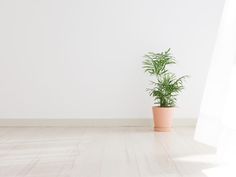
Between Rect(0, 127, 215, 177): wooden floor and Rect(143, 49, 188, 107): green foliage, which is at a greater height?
Rect(143, 49, 188, 107): green foliage

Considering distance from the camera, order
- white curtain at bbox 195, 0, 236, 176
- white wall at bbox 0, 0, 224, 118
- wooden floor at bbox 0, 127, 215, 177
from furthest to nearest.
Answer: white wall at bbox 0, 0, 224, 118
white curtain at bbox 195, 0, 236, 176
wooden floor at bbox 0, 127, 215, 177

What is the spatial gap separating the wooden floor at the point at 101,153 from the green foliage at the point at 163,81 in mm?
408

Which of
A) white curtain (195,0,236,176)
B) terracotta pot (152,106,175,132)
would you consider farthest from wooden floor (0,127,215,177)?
white curtain (195,0,236,176)

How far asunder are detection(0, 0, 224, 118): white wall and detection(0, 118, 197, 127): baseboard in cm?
7

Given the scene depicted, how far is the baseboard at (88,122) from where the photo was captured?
20.4 ft

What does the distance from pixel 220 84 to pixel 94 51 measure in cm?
170

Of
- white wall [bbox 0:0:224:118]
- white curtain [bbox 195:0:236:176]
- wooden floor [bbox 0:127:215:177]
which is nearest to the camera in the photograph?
wooden floor [bbox 0:127:215:177]

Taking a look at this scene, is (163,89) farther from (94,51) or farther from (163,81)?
(94,51)

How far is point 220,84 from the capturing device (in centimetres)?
574

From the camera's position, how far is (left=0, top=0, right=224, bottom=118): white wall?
20.3ft

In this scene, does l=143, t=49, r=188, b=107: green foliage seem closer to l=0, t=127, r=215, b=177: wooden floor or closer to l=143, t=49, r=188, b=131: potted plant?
l=143, t=49, r=188, b=131: potted plant

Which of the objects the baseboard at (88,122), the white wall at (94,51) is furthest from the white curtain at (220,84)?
the baseboard at (88,122)

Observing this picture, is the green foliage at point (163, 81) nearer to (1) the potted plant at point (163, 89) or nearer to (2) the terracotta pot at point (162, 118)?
Answer: (1) the potted plant at point (163, 89)

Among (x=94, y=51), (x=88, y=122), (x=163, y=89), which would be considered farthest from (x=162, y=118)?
(x=94, y=51)
